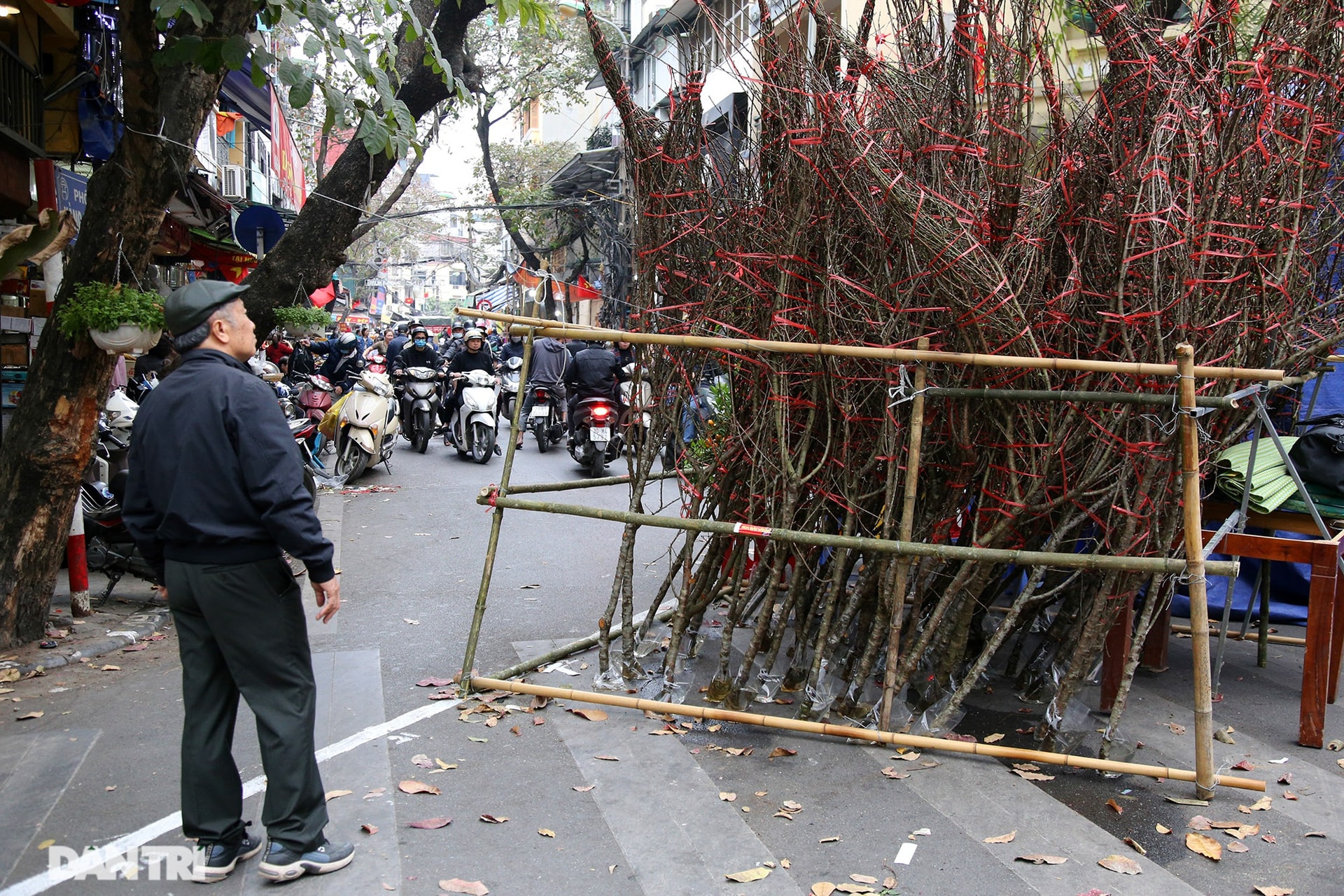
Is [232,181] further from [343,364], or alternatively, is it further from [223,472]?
[223,472]

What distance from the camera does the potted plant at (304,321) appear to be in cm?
1146

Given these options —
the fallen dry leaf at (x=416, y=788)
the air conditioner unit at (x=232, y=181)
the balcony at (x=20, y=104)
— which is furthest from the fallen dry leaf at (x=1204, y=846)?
the air conditioner unit at (x=232, y=181)

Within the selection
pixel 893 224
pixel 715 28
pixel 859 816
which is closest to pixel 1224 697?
pixel 859 816

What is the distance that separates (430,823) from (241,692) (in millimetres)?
821

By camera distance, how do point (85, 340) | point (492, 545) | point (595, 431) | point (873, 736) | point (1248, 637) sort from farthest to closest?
point (595, 431) → point (1248, 637) → point (85, 340) → point (492, 545) → point (873, 736)

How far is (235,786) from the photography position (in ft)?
10.7

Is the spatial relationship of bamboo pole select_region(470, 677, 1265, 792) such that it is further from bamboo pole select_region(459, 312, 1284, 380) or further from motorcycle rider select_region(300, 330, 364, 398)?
motorcycle rider select_region(300, 330, 364, 398)

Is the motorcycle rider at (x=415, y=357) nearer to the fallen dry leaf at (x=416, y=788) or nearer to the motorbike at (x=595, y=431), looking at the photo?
the motorbike at (x=595, y=431)

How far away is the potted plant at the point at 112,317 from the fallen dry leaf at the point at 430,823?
3147mm

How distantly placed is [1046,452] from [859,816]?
5.17 feet

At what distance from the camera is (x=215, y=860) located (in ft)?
10.6

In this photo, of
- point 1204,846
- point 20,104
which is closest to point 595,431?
point 20,104

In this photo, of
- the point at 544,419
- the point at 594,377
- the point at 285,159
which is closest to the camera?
the point at 594,377

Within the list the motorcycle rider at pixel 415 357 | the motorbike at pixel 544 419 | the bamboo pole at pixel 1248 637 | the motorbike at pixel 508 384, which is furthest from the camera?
the motorbike at pixel 508 384
